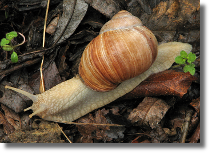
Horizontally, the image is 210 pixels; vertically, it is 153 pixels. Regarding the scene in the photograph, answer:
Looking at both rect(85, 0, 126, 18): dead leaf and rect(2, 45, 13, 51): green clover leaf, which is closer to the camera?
rect(2, 45, 13, 51): green clover leaf

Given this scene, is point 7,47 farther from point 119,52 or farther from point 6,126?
point 119,52

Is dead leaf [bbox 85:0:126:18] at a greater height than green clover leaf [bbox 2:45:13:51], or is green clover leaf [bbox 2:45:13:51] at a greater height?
dead leaf [bbox 85:0:126:18]

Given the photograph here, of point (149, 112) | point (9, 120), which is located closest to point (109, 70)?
point (149, 112)

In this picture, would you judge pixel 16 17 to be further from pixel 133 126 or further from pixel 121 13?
pixel 133 126

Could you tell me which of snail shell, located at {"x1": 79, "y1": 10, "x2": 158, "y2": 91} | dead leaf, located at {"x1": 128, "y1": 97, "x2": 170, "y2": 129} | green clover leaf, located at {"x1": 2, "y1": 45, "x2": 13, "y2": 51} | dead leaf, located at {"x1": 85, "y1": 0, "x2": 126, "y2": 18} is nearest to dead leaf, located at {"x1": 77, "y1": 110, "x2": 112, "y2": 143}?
dead leaf, located at {"x1": 128, "y1": 97, "x2": 170, "y2": 129}

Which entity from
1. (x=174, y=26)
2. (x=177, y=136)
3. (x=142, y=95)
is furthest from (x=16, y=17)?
(x=177, y=136)

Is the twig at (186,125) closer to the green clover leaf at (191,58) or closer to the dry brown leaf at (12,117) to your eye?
the green clover leaf at (191,58)

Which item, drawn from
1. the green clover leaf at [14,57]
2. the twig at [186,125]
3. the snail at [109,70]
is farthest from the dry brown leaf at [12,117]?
the twig at [186,125]

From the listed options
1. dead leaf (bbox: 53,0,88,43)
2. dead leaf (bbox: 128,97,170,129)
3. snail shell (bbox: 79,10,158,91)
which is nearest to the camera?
snail shell (bbox: 79,10,158,91)

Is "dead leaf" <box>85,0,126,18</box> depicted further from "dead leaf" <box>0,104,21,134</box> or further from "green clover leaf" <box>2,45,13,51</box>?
"dead leaf" <box>0,104,21,134</box>
